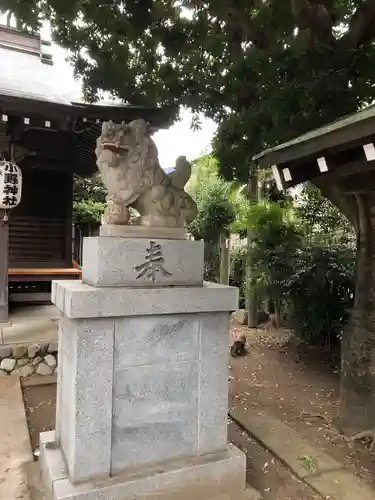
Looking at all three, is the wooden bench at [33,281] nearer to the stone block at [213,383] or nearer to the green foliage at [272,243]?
the green foliage at [272,243]

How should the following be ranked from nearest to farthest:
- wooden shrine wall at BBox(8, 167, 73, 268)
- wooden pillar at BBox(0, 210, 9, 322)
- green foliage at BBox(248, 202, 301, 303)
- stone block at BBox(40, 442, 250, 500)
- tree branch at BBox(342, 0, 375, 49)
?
stone block at BBox(40, 442, 250, 500)
tree branch at BBox(342, 0, 375, 49)
wooden pillar at BBox(0, 210, 9, 322)
green foliage at BBox(248, 202, 301, 303)
wooden shrine wall at BBox(8, 167, 73, 268)

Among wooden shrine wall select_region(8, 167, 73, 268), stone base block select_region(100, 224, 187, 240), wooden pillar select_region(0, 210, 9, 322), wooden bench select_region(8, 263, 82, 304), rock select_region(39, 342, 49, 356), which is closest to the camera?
stone base block select_region(100, 224, 187, 240)

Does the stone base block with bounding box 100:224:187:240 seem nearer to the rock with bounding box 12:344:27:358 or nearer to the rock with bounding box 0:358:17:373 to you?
the rock with bounding box 12:344:27:358

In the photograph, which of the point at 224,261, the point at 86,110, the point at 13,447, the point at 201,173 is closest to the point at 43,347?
the point at 13,447

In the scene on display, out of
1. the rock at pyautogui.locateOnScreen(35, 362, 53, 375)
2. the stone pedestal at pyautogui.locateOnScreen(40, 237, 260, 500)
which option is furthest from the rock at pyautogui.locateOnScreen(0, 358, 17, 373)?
the stone pedestal at pyautogui.locateOnScreen(40, 237, 260, 500)

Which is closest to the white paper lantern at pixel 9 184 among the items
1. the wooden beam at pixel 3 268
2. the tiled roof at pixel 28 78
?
the wooden beam at pixel 3 268

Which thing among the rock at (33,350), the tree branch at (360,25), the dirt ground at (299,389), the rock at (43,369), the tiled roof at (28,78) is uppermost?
the tiled roof at (28,78)

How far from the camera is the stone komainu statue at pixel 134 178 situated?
8.65 feet

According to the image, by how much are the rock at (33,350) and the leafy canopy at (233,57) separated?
3170 millimetres

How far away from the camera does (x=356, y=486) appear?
2.80 metres

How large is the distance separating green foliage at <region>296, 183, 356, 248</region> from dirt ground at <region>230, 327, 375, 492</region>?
1958 mm

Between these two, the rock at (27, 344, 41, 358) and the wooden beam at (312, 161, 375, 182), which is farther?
the rock at (27, 344, 41, 358)

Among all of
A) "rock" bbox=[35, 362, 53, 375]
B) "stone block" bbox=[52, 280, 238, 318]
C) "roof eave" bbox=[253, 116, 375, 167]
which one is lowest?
"rock" bbox=[35, 362, 53, 375]

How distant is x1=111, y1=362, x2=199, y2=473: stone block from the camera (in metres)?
2.46
